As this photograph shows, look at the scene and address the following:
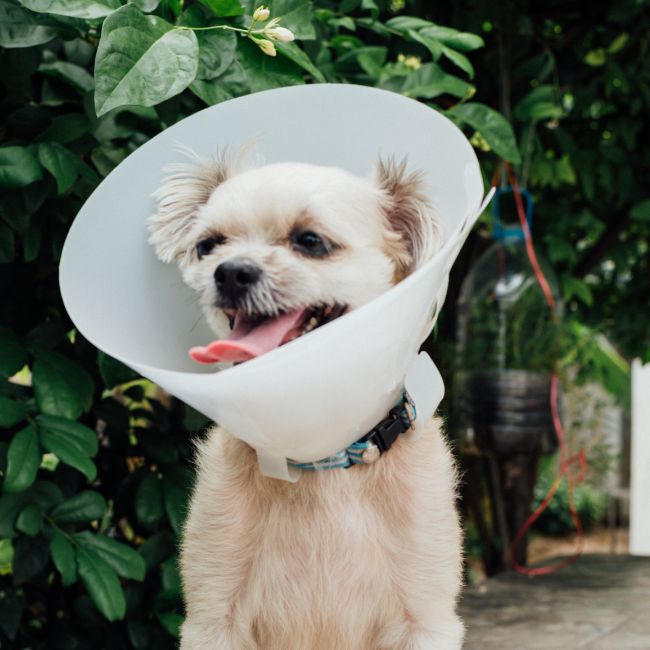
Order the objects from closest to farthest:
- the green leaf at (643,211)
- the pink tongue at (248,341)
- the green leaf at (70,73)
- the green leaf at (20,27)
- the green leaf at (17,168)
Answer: the pink tongue at (248,341)
the green leaf at (20,27)
the green leaf at (17,168)
the green leaf at (70,73)
the green leaf at (643,211)

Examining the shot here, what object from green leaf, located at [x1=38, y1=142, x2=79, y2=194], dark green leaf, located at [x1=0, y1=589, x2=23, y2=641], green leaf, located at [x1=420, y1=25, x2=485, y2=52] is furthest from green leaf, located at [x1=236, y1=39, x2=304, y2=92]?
dark green leaf, located at [x1=0, y1=589, x2=23, y2=641]

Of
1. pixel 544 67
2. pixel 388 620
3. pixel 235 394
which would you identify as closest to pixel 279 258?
pixel 235 394

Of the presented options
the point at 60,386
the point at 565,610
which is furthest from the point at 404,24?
the point at 565,610

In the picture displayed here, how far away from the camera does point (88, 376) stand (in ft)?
4.96

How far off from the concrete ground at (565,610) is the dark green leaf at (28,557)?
100 cm

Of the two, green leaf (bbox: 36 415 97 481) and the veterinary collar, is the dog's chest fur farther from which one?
green leaf (bbox: 36 415 97 481)

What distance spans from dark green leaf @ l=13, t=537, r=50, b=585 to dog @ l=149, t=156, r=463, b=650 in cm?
53

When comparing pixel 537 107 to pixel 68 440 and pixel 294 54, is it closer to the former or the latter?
pixel 294 54

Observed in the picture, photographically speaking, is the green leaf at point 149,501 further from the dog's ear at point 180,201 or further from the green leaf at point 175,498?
the dog's ear at point 180,201

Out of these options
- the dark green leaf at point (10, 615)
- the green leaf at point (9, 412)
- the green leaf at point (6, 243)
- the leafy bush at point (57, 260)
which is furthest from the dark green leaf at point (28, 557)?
the green leaf at point (6, 243)

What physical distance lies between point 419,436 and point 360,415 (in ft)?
0.61

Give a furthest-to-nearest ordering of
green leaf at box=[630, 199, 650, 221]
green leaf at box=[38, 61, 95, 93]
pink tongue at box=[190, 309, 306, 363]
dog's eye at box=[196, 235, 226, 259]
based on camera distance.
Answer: green leaf at box=[630, 199, 650, 221], green leaf at box=[38, 61, 95, 93], dog's eye at box=[196, 235, 226, 259], pink tongue at box=[190, 309, 306, 363]

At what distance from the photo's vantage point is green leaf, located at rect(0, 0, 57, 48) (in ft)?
3.95

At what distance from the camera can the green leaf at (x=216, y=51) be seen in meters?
1.15
